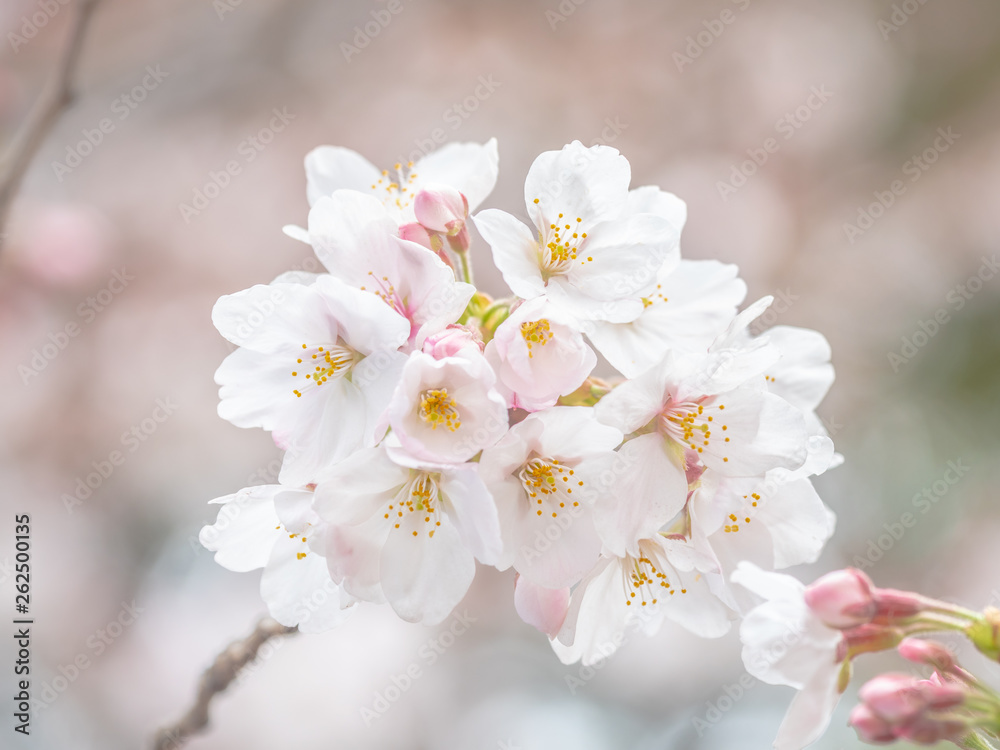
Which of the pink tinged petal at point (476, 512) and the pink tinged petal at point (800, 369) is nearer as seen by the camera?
the pink tinged petal at point (476, 512)

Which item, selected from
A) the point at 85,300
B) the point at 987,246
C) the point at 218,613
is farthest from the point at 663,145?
the point at 218,613

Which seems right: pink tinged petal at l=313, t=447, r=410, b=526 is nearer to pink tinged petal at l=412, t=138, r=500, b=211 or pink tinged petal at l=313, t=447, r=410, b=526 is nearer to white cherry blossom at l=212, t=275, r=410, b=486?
white cherry blossom at l=212, t=275, r=410, b=486

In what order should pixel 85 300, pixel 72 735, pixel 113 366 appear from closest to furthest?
pixel 72 735, pixel 85 300, pixel 113 366

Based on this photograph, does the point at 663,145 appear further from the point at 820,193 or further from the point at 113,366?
the point at 113,366
